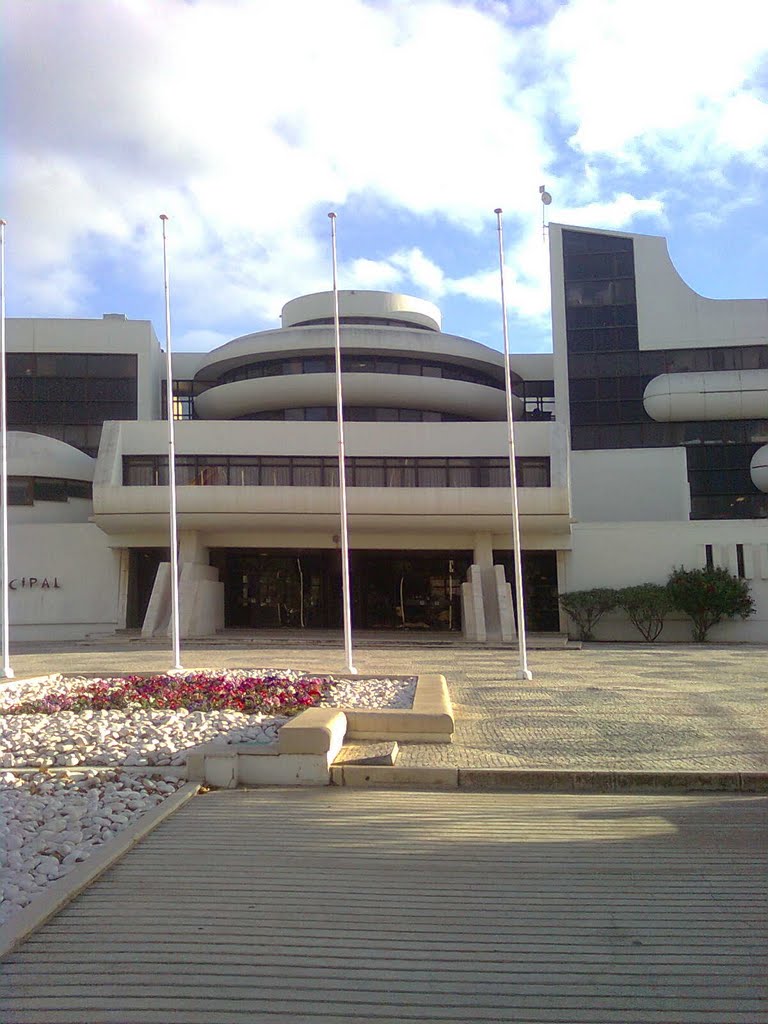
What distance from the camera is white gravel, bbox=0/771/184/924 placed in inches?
214

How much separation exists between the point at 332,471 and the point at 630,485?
11.6 m

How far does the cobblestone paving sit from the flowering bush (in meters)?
2.29

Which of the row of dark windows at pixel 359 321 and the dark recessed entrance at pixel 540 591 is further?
the row of dark windows at pixel 359 321

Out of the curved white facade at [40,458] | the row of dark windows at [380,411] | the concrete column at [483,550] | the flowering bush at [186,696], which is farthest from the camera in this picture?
the row of dark windows at [380,411]

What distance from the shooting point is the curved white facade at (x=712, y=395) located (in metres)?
36.4

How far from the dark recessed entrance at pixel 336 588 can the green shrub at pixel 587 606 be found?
4543mm

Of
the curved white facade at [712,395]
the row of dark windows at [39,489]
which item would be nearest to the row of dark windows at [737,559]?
the curved white facade at [712,395]

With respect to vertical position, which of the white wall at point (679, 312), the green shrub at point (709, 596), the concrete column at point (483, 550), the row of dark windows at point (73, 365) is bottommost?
the green shrub at point (709, 596)

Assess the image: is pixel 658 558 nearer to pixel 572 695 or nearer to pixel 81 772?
pixel 572 695

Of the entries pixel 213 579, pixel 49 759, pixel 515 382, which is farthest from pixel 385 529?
pixel 49 759

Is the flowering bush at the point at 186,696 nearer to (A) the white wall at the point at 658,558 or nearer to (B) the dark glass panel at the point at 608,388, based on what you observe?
(A) the white wall at the point at 658,558

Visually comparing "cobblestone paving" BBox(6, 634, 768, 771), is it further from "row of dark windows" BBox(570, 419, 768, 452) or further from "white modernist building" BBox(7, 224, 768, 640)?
"row of dark windows" BBox(570, 419, 768, 452)

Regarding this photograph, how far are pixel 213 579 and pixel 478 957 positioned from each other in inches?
1073

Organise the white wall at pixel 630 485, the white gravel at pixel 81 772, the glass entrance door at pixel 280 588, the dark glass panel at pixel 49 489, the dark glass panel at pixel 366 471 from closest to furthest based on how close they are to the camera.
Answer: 1. the white gravel at pixel 81 772
2. the dark glass panel at pixel 366 471
3. the dark glass panel at pixel 49 489
4. the glass entrance door at pixel 280 588
5. the white wall at pixel 630 485
